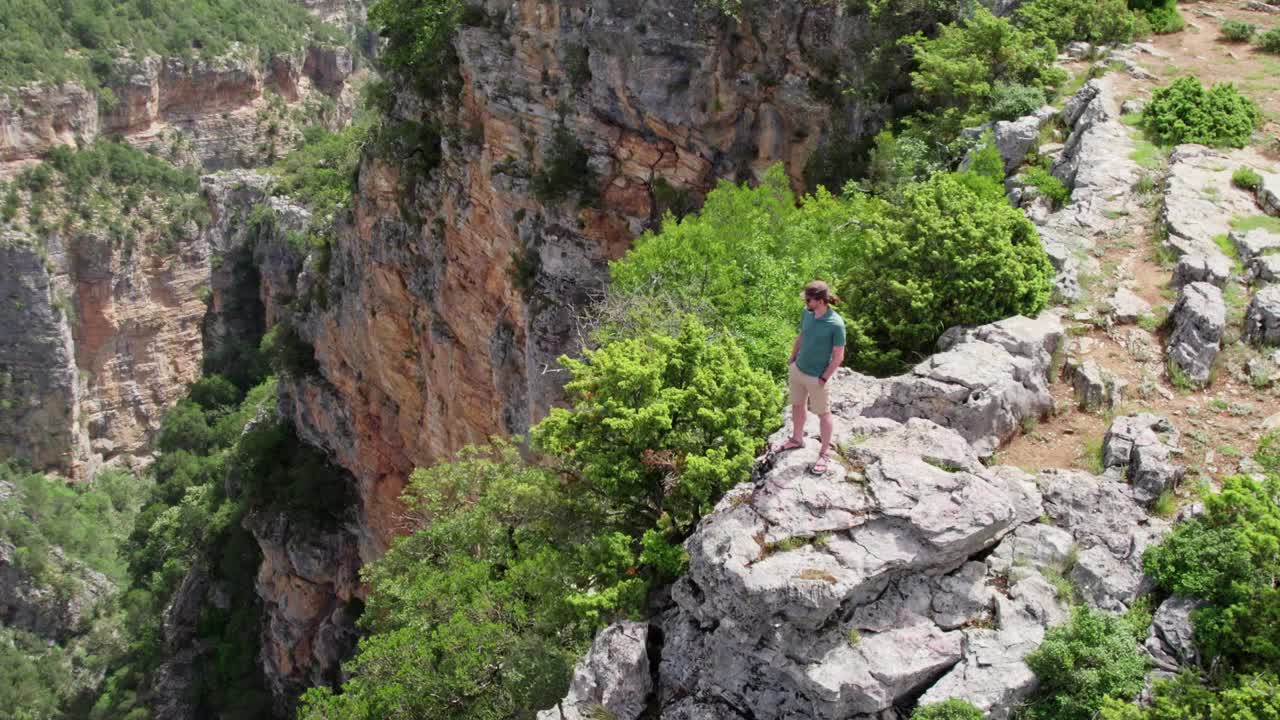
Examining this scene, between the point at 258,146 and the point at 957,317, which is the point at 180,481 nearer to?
the point at 258,146

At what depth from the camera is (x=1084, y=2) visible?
22.2m

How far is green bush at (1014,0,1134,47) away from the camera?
21.9m

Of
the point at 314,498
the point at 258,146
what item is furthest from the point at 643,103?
the point at 258,146

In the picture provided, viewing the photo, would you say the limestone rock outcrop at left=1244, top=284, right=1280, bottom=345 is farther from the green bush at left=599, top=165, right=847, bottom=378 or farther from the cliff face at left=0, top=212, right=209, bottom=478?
the cliff face at left=0, top=212, right=209, bottom=478

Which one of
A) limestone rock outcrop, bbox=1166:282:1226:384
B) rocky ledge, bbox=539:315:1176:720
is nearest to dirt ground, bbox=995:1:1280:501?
limestone rock outcrop, bbox=1166:282:1226:384

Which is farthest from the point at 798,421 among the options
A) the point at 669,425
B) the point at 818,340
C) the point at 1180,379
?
the point at 1180,379

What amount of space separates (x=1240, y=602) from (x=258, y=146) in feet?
298

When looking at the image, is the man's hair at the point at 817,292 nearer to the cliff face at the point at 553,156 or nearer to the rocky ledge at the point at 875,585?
the rocky ledge at the point at 875,585

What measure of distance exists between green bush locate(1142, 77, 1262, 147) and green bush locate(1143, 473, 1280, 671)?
9.54 m

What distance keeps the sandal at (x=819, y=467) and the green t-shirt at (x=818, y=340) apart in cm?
88

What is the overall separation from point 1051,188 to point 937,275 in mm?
4466

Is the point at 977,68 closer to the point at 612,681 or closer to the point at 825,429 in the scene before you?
the point at 825,429

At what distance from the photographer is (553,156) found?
87.8ft

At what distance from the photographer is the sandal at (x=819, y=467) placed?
11.2 m
